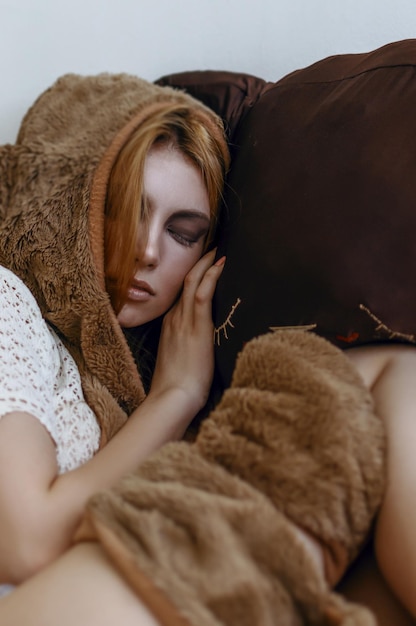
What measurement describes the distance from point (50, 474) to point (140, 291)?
0.39 metres

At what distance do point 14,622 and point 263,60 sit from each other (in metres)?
1.15

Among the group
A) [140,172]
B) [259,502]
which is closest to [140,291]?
[140,172]

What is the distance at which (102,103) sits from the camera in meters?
1.11

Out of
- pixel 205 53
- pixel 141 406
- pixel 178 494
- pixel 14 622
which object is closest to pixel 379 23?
pixel 205 53

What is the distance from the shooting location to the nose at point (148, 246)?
1.07 m

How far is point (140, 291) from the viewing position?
1124 mm

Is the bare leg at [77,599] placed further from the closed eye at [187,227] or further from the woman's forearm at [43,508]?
the closed eye at [187,227]

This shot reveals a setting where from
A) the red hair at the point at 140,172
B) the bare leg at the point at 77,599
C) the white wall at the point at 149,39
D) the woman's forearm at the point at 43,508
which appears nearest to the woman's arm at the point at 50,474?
the woman's forearm at the point at 43,508

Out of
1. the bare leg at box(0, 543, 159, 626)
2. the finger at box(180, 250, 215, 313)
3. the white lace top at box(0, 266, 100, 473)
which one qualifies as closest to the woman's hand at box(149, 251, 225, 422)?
the finger at box(180, 250, 215, 313)

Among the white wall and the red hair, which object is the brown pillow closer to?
the red hair

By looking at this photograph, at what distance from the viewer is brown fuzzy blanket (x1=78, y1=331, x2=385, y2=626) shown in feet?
2.02

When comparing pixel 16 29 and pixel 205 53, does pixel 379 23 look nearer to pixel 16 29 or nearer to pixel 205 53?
pixel 205 53

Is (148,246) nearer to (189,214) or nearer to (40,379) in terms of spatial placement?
(189,214)

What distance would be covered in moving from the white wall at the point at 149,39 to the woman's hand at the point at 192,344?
50cm
